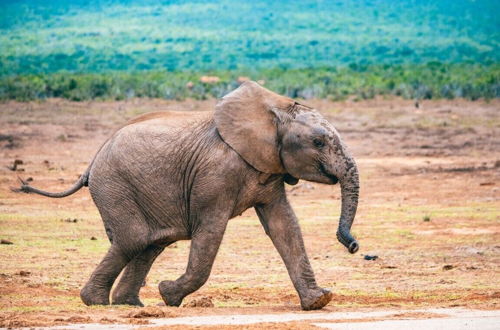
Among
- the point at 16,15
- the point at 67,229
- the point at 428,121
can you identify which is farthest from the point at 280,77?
the point at 16,15

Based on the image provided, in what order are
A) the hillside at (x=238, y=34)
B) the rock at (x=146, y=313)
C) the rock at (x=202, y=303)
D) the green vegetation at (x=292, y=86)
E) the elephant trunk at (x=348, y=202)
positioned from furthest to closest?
1. the hillside at (x=238, y=34)
2. the green vegetation at (x=292, y=86)
3. the rock at (x=202, y=303)
4. the elephant trunk at (x=348, y=202)
5. the rock at (x=146, y=313)

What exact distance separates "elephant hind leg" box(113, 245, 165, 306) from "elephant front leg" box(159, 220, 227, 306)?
620mm

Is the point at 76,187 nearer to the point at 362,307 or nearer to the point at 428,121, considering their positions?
the point at 362,307

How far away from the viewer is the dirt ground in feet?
35.1

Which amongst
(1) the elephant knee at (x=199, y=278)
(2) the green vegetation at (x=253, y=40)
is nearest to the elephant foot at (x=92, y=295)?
(1) the elephant knee at (x=199, y=278)

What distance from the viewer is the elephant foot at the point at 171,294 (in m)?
10.2

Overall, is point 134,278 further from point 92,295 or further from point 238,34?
point 238,34

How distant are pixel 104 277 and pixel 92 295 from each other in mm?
188

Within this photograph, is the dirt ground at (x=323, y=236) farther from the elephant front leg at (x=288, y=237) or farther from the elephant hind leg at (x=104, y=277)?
the elephant front leg at (x=288, y=237)

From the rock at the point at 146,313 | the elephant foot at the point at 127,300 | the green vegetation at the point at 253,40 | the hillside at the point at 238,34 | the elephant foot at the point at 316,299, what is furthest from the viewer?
the hillside at the point at 238,34

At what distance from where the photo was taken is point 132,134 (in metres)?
10.5

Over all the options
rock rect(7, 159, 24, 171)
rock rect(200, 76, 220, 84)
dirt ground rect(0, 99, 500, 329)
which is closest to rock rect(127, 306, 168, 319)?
dirt ground rect(0, 99, 500, 329)

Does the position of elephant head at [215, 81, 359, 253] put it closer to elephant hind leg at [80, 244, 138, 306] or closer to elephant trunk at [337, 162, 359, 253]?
elephant trunk at [337, 162, 359, 253]

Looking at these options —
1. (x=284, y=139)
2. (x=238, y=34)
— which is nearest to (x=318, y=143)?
(x=284, y=139)
